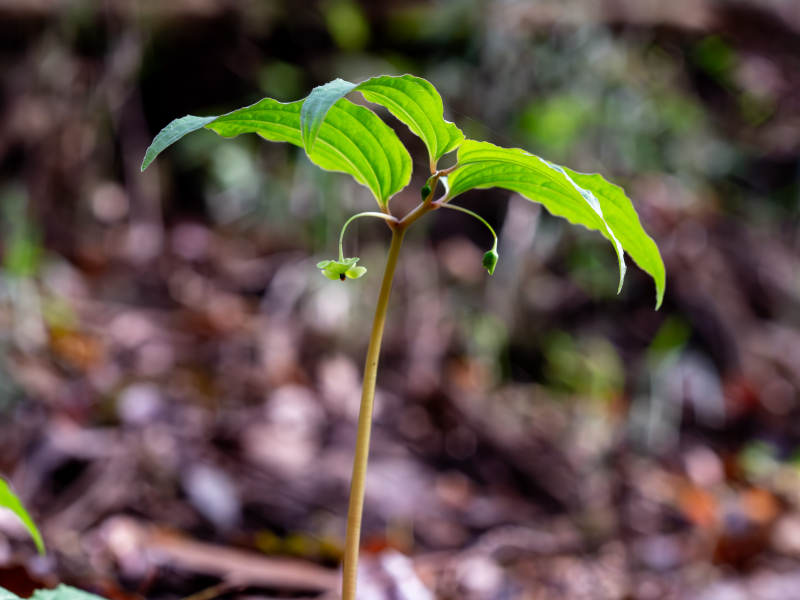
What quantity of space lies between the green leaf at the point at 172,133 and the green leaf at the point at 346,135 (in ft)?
0.07

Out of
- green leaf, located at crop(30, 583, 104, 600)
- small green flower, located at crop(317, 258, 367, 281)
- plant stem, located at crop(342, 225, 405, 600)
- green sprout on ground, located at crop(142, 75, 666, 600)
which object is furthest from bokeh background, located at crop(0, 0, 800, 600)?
small green flower, located at crop(317, 258, 367, 281)

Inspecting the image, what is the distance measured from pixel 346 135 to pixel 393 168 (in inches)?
3.1

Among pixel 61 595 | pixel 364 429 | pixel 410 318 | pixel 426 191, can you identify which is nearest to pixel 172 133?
pixel 426 191

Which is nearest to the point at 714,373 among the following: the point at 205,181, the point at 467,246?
the point at 467,246

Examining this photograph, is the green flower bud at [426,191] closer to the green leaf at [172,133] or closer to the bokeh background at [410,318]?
the green leaf at [172,133]

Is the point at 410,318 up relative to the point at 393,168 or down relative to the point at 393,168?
up

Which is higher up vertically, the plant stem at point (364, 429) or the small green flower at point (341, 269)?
the small green flower at point (341, 269)

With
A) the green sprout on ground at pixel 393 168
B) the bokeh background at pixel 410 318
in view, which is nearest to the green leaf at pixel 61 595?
the green sprout on ground at pixel 393 168

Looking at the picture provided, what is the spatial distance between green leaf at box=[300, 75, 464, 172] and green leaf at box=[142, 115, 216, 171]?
0.14 meters

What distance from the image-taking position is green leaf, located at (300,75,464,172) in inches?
24.7

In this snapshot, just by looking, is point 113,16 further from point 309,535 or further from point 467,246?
point 309,535

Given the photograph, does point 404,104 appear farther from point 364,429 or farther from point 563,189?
point 364,429

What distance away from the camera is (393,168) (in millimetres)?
836

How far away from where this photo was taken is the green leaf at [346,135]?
0.76 meters
